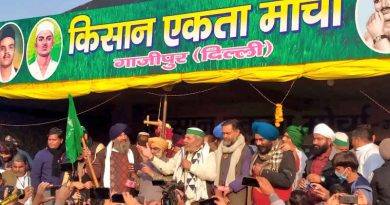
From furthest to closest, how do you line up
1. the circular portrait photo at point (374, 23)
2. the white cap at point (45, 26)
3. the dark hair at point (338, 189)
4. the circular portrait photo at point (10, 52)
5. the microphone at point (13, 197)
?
the circular portrait photo at point (10, 52) < the white cap at point (45, 26) < the circular portrait photo at point (374, 23) < the microphone at point (13, 197) < the dark hair at point (338, 189)

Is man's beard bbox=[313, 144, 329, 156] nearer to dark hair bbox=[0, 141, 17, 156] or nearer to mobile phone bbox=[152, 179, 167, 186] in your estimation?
mobile phone bbox=[152, 179, 167, 186]

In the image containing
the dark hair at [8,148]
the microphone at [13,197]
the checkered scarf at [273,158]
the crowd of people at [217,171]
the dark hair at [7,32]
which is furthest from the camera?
the dark hair at [7,32]

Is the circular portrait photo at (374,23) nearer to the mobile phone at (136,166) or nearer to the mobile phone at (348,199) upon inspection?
the mobile phone at (348,199)

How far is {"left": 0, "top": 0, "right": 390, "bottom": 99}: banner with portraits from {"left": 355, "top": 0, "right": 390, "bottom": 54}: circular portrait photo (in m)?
0.01

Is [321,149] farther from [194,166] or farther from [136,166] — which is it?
[136,166]

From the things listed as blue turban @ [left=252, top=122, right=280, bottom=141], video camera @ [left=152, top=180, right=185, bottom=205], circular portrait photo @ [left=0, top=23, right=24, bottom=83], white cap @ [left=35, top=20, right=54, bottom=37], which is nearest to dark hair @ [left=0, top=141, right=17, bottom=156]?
circular portrait photo @ [left=0, top=23, right=24, bottom=83]

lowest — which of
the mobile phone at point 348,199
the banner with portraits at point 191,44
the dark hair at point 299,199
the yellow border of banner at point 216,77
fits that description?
the dark hair at point 299,199

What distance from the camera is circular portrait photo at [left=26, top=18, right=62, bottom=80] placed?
9961mm

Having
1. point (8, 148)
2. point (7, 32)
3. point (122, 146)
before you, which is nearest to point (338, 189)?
point (122, 146)

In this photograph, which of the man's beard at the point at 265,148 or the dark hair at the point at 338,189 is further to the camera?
the man's beard at the point at 265,148

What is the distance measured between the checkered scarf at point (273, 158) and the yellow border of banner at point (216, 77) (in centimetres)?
168

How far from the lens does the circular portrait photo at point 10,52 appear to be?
1038cm

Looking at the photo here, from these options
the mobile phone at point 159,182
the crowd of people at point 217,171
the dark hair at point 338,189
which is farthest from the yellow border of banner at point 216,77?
the dark hair at point 338,189

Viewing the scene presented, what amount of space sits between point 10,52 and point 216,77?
14.1ft
